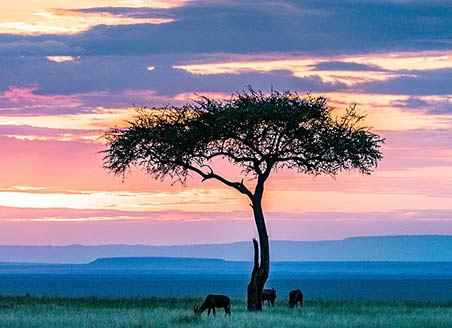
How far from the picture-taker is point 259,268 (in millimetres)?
50750

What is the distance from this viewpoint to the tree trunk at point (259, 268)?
4992 centimetres

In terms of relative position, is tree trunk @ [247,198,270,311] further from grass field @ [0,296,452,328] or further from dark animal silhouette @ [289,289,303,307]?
dark animal silhouette @ [289,289,303,307]

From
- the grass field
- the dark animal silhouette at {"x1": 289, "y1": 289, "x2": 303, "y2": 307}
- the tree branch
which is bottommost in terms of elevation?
the grass field

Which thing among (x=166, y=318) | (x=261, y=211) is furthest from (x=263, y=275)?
(x=166, y=318)

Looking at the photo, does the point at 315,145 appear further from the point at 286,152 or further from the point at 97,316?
the point at 97,316

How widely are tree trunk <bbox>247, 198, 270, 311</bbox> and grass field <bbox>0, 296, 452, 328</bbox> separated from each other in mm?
670

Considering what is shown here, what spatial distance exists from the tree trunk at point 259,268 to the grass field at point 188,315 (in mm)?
670

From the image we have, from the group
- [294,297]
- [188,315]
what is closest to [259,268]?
[294,297]

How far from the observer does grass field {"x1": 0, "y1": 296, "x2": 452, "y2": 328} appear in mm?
38750

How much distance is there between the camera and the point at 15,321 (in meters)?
38.8

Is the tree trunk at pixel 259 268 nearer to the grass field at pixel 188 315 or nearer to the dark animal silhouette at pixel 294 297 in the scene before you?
the grass field at pixel 188 315

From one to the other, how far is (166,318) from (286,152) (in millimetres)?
14689

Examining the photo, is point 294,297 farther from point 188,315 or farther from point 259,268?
point 188,315

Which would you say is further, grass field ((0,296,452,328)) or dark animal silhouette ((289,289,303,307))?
dark animal silhouette ((289,289,303,307))
